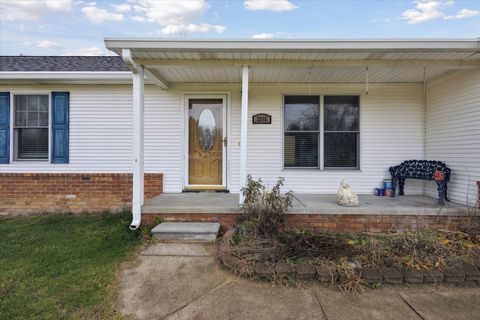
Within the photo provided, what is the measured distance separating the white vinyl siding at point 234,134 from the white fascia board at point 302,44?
5.76 ft

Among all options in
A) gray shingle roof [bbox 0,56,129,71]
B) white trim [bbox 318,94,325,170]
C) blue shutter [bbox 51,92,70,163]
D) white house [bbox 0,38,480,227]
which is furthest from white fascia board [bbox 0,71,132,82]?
white trim [bbox 318,94,325,170]

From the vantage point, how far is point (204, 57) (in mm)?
4137

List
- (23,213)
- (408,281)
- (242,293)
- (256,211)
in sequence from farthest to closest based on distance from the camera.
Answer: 1. (23,213)
2. (256,211)
3. (408,281)
4. (242,293)

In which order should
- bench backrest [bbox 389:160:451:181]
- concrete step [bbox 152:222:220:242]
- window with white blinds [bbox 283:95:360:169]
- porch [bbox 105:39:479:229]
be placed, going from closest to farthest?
concrete step [bbox 152:222:220:242] < bench backrest [bbox 389:160:451:181] < porch [bbox 105:39:479:229] < window with white blinds [bbox 283:95:360:169]

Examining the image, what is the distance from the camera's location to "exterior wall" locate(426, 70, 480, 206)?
Answer: 14.1 feet

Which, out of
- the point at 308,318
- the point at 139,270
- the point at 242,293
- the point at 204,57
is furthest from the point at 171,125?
the point at 308,318

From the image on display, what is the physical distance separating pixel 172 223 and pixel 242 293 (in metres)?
1.94

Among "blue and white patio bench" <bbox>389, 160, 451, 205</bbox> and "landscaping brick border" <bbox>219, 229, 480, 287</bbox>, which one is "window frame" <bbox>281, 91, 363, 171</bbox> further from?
"landscaping brick border" <bbox>219, 229, 480, 287</bbox>

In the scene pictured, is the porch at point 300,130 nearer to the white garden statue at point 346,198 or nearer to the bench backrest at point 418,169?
the bench backrest at point 418,169

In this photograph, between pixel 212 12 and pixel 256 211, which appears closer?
pixel 256 211

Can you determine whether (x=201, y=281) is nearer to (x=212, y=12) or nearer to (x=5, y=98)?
(x=5, y=98)

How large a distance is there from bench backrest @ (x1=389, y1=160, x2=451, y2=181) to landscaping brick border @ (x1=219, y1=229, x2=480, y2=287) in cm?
235

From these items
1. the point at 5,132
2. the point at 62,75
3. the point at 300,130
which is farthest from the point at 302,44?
the point at 5,132

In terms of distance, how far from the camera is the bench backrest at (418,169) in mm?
4863
